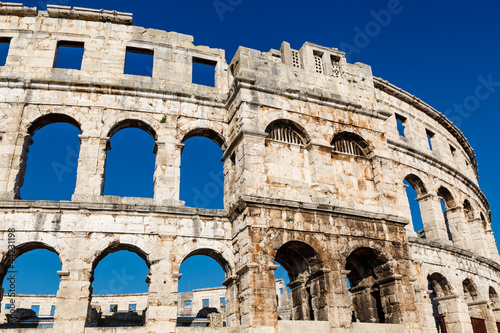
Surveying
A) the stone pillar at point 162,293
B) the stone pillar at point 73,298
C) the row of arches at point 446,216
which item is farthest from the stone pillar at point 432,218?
the stone pillar at point 73,298

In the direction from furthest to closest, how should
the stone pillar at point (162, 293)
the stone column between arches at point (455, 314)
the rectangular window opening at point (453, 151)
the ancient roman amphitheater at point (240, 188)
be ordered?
the rectangular window opening at point (453, 151)
the stone column between arches at point (455, 314)
the ancient roman amphitheater at point (240, 188)
the stone pillar at point (162, 293)

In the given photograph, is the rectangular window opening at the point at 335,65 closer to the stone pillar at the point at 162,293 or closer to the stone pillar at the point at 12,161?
the stone pillar at the point at 162,293

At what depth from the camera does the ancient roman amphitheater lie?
40.0 feet

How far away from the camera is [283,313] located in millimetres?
24000

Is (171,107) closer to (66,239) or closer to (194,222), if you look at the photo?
(194,222)

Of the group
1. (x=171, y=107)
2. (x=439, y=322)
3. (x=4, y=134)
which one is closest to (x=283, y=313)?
(x=439, y=322)

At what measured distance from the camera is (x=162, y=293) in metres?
12.2

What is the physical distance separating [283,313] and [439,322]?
905 cm

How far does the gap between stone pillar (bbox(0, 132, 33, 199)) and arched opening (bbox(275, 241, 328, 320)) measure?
8.11 m

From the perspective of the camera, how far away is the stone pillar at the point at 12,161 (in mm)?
12695

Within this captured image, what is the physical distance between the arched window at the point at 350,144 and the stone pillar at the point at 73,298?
29.5 feet

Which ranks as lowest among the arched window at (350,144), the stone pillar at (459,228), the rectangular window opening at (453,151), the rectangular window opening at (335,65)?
the stone pillar at (459,228)

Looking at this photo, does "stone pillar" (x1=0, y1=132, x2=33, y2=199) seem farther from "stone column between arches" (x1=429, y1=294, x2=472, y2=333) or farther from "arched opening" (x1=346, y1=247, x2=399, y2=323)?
"stone column between arches" (x1=429, y1=294, x2=472, y2=333)

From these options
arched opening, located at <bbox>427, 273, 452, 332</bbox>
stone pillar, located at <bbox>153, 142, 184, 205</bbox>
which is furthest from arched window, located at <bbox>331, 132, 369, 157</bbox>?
arched opening, located at <bbox>427, 273, 452, 332</bbox>
